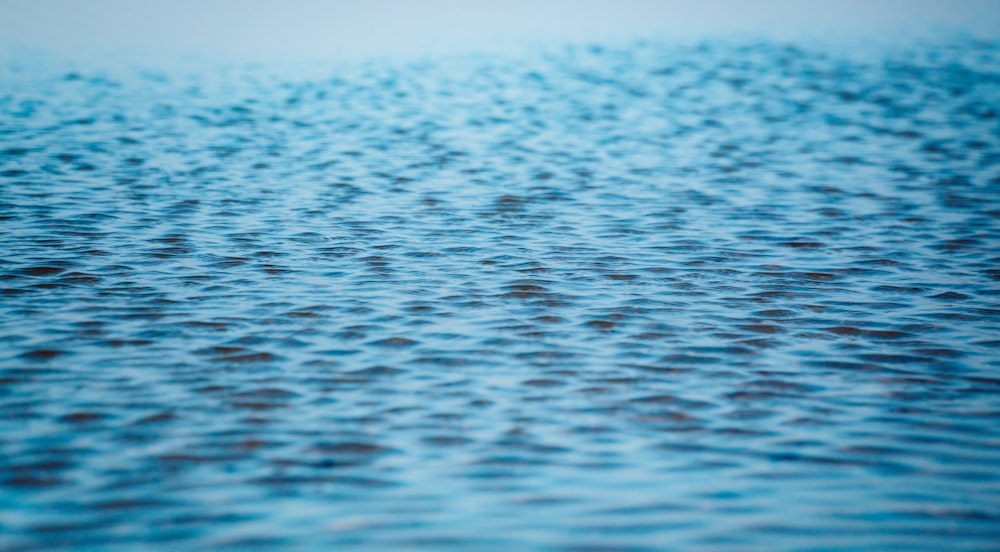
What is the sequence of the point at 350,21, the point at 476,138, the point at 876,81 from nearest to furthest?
1. the point at 476,138
2. the point at 876,81
3. the point at 350,21

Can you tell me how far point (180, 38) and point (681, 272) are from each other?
22.2 metres

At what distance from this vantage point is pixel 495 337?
8.06 meters

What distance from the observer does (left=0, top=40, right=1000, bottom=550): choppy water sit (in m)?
5.57

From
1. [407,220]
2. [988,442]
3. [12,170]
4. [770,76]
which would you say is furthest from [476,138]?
[988,442]

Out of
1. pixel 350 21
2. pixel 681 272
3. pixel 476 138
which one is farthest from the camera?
pixel 350 21

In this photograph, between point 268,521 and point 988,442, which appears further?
point 988,442

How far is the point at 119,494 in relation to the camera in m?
5.59

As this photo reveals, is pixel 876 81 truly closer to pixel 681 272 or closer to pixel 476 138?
pixel 476 138

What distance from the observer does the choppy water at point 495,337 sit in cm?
557

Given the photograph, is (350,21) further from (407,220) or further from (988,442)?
(988,442)

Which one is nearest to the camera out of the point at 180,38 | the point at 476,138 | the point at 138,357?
the point at 138,357

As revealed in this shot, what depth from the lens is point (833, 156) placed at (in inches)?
604

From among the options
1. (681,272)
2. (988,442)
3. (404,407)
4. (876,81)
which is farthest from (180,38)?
(988,442)

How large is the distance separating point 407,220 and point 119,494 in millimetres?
6526
